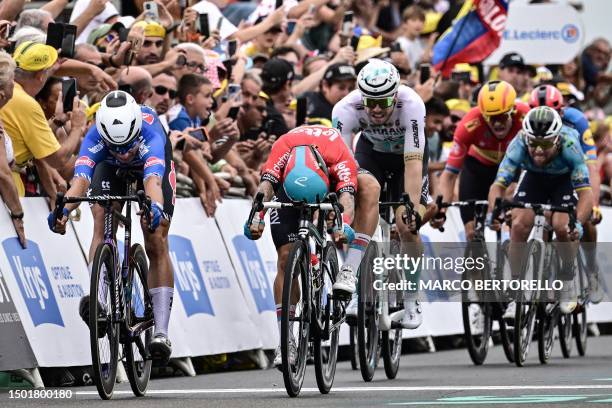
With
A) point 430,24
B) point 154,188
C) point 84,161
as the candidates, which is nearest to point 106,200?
point 154,188

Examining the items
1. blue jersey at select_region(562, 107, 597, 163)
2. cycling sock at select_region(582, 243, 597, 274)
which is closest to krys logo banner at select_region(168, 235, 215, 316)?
cycling sock at select_region(582, 243, 597, 274)

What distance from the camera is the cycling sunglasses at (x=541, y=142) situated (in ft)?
47.3

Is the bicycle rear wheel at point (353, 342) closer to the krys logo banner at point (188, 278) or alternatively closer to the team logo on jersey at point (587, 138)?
the krys logo banner at point (188, 278)

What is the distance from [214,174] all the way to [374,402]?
17.1ft

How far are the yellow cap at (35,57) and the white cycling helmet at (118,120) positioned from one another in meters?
1.60

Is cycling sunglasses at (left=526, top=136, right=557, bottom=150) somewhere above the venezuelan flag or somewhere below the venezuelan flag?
above

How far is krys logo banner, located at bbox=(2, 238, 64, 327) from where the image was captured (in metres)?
11.2

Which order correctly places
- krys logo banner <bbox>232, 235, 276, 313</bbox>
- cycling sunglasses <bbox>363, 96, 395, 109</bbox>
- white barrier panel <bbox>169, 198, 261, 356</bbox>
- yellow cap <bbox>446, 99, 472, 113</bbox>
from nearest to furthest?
1. cycling sunglasses <bbox>363, 96, 395, 109</bbox>
2. white barrier panel <bbox>169, 198, 261, 356</bbox>
3. krys logo banner <bbox>232, 235, 276, 313</bbox>
4. yellow cap <bbox>446, 99, 472, 113</bbox>

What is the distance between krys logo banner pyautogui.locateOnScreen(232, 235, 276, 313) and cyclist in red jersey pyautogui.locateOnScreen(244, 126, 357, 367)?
2.90 metres

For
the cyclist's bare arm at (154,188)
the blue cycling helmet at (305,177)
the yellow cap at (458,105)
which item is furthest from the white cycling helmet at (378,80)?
the yellow cap at (458,105)

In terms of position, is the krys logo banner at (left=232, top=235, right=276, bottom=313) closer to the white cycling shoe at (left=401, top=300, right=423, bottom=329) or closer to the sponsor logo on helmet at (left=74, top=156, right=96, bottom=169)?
the white cycling shoe at (left=401, top=300, right=423, bottom=329)

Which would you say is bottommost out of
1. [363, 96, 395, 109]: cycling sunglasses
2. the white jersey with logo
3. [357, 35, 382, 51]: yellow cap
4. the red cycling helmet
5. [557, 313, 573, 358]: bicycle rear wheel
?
[557, 313, 573, 358]: bicycle rear wheel

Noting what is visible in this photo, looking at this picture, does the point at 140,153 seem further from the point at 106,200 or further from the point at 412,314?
the point at 412,314

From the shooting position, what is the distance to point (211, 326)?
13.5m
